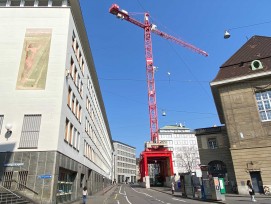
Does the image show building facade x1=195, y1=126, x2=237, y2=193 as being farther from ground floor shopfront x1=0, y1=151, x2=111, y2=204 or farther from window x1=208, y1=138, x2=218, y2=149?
ground floor shopfront x1=0, y1=151, x2=111, y2=204

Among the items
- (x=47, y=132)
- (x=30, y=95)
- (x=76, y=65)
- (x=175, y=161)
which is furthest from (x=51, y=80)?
(x=175, y=161)

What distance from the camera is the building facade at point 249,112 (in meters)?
26.6

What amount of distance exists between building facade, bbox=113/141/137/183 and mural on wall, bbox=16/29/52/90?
118m

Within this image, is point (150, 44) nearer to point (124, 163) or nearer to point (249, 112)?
point (249, 112)

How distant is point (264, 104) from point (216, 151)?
1227 centimetres

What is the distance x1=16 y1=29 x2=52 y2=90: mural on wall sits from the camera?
2030 cm

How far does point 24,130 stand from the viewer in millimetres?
18547

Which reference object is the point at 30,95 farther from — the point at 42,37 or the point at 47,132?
the point at 42,37

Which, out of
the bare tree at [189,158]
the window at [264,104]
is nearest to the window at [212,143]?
the window at [264,104]

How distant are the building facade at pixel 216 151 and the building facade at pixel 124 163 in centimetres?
9969

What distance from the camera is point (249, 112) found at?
28.8 meters

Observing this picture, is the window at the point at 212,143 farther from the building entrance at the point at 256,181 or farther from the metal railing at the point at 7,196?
the metal railing at the point at 7,196

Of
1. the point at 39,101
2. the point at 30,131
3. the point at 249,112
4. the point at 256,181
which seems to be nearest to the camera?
the point at 30,131

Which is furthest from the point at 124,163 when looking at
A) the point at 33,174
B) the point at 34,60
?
the point at 33,174
